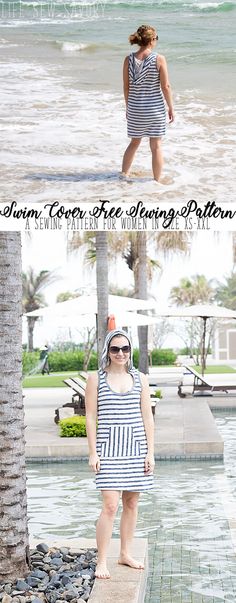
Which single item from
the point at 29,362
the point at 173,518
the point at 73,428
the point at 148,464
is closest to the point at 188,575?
the point at 148,464

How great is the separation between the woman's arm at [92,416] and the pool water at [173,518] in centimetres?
96

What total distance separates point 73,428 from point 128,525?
604 cm

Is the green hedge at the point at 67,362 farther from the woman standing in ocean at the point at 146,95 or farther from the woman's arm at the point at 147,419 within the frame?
the woman's arm at the point at 147,419

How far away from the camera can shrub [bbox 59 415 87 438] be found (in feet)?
37.5

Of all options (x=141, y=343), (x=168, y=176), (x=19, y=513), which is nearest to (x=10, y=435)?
(x=19, y=513)

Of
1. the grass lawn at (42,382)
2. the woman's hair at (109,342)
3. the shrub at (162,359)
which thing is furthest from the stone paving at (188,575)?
the shrub at (162,359)

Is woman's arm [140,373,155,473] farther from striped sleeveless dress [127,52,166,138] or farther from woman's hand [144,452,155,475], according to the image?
striped sleeveless dress [127,52,166,138]

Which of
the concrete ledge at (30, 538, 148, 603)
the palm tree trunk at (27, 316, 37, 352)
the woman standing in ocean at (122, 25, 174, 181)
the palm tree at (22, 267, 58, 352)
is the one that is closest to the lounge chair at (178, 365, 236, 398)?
the woman standing in ocean at (122, 25, 174, 181)

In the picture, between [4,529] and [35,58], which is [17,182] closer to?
[35,58]

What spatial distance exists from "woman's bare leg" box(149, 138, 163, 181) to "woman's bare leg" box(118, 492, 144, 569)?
2.04m

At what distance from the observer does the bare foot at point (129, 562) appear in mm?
5492

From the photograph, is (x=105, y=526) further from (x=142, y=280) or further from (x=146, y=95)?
(x=142, y=280)

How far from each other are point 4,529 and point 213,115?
2828 mm

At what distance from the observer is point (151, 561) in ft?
21.2
